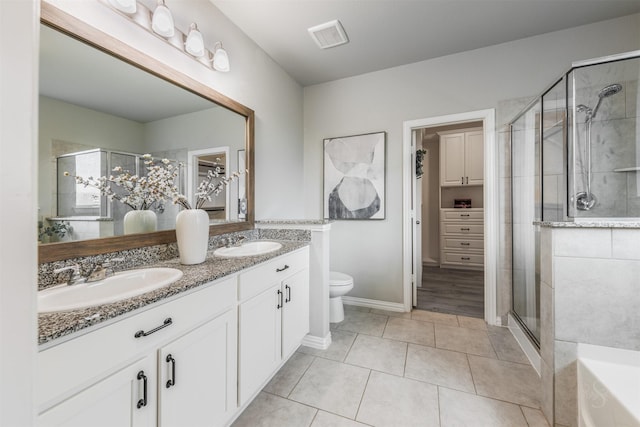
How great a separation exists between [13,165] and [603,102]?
3119mm

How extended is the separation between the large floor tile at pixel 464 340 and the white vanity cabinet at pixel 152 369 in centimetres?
170

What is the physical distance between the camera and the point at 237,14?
6.52 ft

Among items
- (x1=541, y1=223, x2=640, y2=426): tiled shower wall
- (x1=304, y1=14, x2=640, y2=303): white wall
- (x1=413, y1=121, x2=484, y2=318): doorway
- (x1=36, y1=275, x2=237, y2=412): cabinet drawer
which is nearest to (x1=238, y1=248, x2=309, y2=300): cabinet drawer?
(x1=36, y1=275, x2=237, y2=412): cabinet drawer

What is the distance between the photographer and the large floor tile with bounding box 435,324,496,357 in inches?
79.7

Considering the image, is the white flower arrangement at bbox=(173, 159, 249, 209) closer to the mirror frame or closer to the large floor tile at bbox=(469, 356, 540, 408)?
the mirror frame

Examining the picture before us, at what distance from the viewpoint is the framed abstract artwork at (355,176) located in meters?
2.83

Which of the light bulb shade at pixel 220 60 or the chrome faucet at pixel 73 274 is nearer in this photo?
the chrome faucet at pixel 73 274

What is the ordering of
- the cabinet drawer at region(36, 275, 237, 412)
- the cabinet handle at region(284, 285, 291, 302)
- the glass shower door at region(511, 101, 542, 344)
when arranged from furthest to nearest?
the glass shower door at region(511, 101, 542, 344), the cabinet handle at region(284, 285, 291, 302), the cabinet drawer at region(36, 275, 237, 412)

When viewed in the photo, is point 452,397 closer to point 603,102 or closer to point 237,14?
point 603,102

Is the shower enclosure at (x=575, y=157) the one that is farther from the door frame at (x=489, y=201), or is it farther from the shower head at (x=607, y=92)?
the door frame at (x=489, y=201)

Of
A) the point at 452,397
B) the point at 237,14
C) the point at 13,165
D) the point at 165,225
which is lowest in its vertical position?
the point at 452,397

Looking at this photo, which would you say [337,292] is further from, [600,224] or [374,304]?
[600,224]

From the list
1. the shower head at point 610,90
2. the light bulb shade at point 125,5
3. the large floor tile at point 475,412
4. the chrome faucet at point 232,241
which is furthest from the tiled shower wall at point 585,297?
the light bulb shade at point 125,5

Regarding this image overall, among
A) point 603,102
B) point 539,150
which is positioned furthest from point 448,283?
point 603,102
